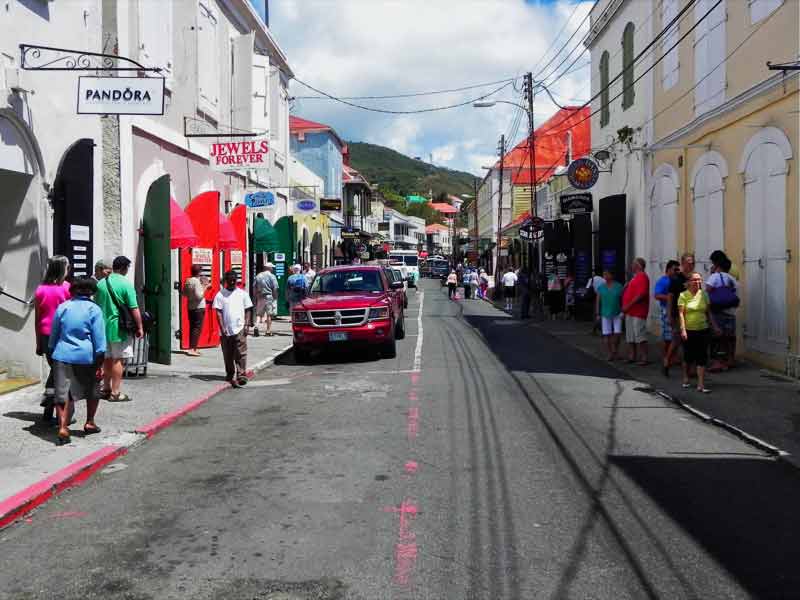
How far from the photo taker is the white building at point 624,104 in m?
20.4

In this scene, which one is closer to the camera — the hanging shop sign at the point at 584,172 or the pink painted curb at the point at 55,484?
the pink painted curb at the point at 55,484

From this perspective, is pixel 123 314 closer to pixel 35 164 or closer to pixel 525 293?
pixel 35 164

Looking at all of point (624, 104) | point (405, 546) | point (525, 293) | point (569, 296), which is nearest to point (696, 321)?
point (405, 546)

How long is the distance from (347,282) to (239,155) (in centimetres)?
357

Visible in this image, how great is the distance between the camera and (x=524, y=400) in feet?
35.2

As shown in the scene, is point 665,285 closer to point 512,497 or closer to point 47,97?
point 512,497

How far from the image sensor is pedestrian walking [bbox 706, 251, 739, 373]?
42.7 feet

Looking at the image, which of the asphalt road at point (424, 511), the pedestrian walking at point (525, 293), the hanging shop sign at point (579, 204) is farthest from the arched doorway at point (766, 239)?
the pedestrian walking at point (525, 293)

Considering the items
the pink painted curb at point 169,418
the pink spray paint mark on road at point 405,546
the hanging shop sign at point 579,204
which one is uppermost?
the hanging shop sign at point 579,204

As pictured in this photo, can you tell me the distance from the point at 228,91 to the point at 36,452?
1415 centimetres

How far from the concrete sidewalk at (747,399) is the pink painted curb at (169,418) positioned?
246 inches

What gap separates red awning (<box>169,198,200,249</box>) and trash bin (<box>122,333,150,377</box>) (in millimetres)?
2553

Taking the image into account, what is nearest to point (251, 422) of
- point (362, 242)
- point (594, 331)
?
point (594, 331)

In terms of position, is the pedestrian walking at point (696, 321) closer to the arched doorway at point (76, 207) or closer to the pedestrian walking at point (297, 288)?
the arched doorway at point (76, 207)
